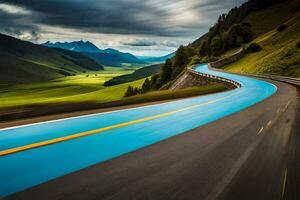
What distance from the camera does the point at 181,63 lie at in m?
95.7

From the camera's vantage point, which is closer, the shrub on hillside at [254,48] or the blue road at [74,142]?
the blue road at [74,142]

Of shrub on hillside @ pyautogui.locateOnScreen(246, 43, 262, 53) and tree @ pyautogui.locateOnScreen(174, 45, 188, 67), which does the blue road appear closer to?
shrub on hillside @ pyautogui.locateOnScreen(246, 43, 262, 53)

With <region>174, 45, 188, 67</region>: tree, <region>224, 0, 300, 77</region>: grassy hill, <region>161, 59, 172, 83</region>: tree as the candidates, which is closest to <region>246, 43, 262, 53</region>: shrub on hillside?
<region>224, 0, 300, 77</region>: grassy hill

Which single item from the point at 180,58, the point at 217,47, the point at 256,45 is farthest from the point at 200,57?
the point at 256,45

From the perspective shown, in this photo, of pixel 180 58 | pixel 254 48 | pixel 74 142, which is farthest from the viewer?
pixel 180 58

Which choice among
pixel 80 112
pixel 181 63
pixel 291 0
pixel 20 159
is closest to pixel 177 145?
pixel 20 159

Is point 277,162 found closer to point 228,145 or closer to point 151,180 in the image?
point 228,145

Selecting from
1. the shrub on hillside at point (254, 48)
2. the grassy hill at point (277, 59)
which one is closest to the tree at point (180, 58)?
the grassy hill at point (277, 59)

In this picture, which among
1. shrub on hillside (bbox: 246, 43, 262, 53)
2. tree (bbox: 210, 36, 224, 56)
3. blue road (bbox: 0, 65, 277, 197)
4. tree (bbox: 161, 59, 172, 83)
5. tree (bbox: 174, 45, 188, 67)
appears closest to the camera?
blue road (bbox: 0, 65, 277, 197)

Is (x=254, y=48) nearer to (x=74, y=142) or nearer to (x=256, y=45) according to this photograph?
(x=256, y=45)

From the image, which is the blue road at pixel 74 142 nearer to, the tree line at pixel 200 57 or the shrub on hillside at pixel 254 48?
the shrub on hillside at pixel 254 48

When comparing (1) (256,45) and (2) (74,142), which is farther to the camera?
(1) (256,45)

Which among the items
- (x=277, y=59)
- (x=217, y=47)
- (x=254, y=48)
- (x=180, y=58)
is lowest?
(x=277, y=59)

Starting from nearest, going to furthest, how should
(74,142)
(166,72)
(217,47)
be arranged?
1. (74,142)
2. (166,72)
3. (217,47)
